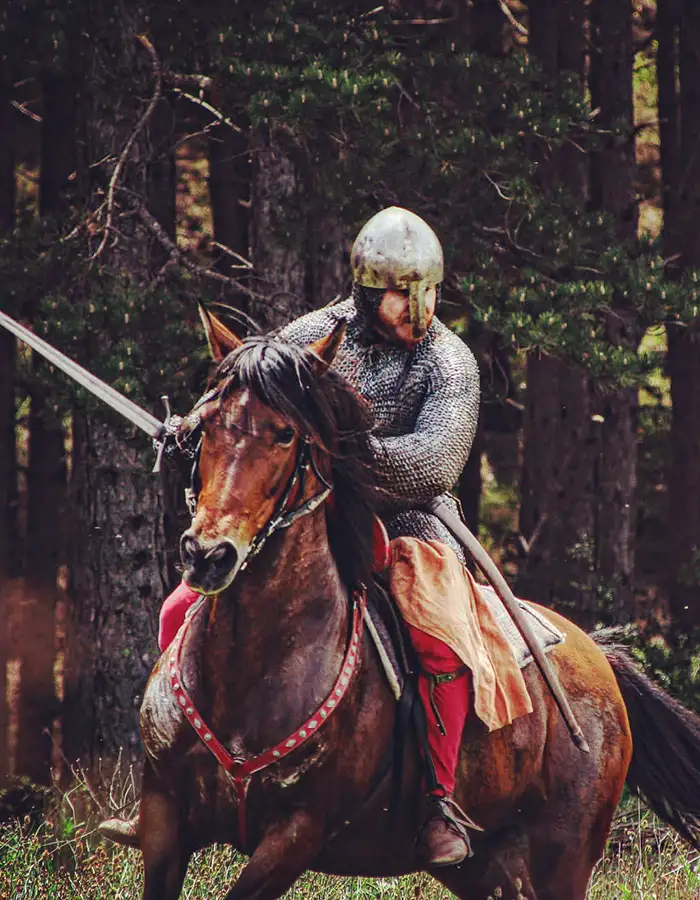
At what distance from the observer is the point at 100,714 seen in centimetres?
1137

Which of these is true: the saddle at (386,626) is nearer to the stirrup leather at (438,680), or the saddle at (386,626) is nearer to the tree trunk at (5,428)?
the stirrup leather at (438,680)

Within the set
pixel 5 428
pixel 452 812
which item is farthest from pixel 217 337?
pixel 5 428

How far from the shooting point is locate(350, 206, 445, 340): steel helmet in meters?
5.65

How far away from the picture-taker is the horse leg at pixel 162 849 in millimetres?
5113

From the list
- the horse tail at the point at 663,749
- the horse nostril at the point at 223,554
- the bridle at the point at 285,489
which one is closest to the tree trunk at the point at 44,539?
the horse tail at the point at 663,749

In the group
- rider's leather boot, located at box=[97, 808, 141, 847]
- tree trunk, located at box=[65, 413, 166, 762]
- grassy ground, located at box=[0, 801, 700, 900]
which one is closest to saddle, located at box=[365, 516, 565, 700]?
rider's leather boot, located at box=[97, 808, 141, 847]

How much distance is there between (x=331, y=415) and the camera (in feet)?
16.6

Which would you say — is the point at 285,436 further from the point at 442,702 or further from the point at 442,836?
the point at 442,836

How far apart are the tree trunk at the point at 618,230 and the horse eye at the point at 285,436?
31.5 ft

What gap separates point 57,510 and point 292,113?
7460 millimetres

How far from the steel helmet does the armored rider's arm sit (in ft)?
0.81

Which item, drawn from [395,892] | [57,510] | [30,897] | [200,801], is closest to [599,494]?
[57,510]

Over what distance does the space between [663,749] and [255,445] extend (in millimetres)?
2926

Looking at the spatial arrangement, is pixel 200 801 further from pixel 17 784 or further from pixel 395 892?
pixel 17 784
